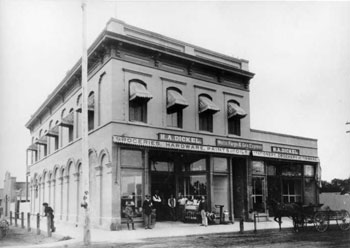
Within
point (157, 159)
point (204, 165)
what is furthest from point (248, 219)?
point (157, 159)

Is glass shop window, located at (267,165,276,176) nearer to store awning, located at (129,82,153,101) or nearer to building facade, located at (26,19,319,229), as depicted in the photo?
building facade, located at (26,19,319,229)

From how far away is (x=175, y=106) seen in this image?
21.9 meters

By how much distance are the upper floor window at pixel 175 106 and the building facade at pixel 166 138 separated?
5cm


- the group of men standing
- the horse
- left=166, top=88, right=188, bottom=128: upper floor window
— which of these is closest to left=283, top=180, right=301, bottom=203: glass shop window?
the group of men standing

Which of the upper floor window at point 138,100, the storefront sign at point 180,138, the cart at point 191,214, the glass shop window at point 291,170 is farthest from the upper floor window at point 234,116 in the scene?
the upper floor window at point 138,100

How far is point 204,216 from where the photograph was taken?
21.1m

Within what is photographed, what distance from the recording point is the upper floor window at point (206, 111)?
23125 millimetres

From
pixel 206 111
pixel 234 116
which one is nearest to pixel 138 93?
pixel 206 111

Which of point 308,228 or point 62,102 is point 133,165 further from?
point 62,102

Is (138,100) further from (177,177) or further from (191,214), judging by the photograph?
(191,214)

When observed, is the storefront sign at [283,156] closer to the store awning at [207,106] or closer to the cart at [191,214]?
the store awning at [207,106]

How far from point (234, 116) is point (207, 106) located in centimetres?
255

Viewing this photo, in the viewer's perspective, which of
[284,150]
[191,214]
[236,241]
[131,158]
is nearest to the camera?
[236,241]

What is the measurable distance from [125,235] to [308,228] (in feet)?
27.8
